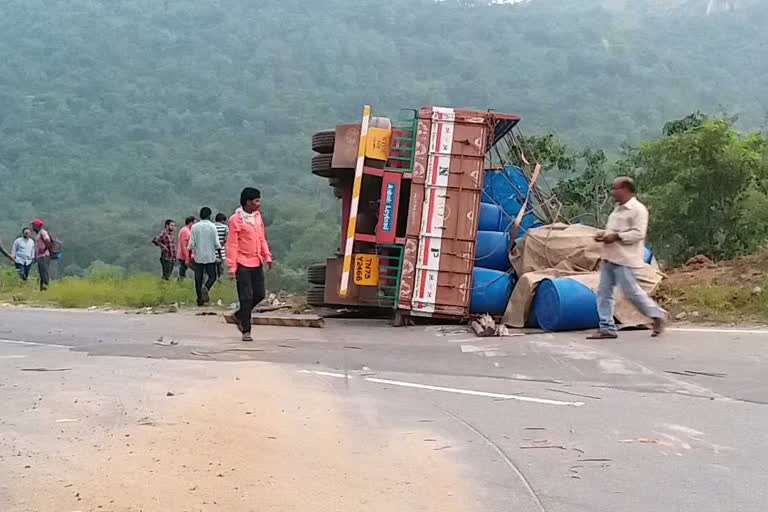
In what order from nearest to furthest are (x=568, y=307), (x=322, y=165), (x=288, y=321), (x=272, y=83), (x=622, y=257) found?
(x=622, y=257)
(x=568, y=307)
(x=288, y=321)
(x=322, y=165)
(x=272, y=83)

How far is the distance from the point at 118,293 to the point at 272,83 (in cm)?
6740

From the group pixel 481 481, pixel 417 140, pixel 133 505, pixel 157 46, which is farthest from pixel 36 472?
pixel 157 46

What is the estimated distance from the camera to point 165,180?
57.3 m

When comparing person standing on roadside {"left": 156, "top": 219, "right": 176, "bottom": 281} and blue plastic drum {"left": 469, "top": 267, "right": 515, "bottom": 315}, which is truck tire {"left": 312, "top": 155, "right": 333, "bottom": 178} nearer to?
blue plastic drum {"left": 469, "top": 267, "right": 515, "bottom": 315}

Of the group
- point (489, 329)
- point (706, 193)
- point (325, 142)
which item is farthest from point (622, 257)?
point (706, 193)

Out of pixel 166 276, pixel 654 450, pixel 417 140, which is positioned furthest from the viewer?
pixel 166 276

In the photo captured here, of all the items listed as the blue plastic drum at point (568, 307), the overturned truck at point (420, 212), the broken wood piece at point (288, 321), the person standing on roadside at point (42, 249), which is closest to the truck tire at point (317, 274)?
the overturned truck at point (420, 212)

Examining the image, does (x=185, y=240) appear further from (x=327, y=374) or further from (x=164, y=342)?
(x=327, y=374)

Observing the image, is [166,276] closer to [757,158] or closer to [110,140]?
[757,158]

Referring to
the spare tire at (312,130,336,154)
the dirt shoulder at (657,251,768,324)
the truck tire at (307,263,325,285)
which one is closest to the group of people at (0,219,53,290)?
the truck tire at (307,263,325,285)

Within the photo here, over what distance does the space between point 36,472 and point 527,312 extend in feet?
23.1

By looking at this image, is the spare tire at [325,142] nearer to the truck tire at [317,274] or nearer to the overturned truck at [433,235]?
the overturned truck at [433,235]

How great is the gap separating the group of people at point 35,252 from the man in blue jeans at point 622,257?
508 inches

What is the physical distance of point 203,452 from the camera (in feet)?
14.6
